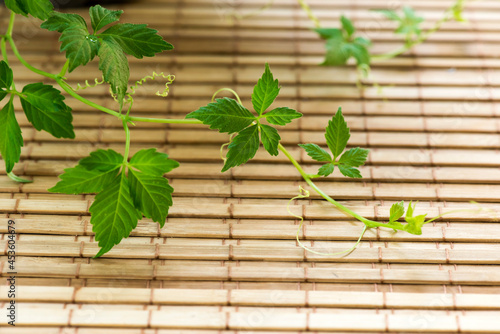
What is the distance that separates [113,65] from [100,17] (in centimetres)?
8

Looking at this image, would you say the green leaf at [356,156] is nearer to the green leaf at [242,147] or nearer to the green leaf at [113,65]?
the green leaf at [242,147]

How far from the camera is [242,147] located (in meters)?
0.73

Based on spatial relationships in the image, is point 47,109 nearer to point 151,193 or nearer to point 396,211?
point 151,193

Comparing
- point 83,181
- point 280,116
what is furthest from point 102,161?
point 280,116

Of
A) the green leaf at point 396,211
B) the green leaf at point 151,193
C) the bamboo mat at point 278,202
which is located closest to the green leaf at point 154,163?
the green leaf at point 151,193

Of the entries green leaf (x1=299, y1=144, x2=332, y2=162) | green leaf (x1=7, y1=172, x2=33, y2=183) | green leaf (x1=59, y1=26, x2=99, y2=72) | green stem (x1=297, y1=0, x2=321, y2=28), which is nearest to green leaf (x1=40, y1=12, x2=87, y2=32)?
green leaf (x1=59, y1=26, x2=99, y2=72)

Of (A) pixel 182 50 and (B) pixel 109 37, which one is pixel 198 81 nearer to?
(A) pixel 182 50

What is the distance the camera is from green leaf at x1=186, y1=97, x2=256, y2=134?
720 mm

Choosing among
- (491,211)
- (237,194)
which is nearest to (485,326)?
(491,211)

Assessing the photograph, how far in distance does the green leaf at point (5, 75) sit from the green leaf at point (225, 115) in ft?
0.88

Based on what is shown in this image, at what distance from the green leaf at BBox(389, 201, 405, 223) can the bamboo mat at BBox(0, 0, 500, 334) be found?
3cm

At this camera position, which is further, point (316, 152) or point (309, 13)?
point (309, 13)

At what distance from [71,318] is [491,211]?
635mm

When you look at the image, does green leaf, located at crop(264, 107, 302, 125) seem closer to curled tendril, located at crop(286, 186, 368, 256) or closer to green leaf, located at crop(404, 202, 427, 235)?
curled tendril, located at crop(286, 186, 368, 256)
